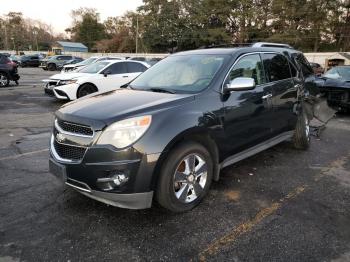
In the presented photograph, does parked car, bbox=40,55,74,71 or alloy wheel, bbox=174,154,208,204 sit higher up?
parked car, bbox=40,55,74,71

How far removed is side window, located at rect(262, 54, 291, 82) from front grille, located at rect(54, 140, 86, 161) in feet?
10.1

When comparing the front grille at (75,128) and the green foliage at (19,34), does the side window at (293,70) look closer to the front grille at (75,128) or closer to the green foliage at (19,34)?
the front grille at (75,128)

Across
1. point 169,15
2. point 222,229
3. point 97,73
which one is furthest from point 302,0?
point 222,229

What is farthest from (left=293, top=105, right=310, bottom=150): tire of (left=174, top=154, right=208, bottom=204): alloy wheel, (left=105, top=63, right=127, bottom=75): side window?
(left=105, top=63, right=127, bottom=75): side window

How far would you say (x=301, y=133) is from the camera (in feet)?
19.4

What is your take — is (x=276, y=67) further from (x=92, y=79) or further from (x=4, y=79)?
(x=4, y=79)

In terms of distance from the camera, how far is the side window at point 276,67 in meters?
4.98

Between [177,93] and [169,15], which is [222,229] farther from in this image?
[169,15]

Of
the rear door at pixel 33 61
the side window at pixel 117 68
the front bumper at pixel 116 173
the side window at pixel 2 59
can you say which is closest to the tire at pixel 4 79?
the side window at pixel 2 59

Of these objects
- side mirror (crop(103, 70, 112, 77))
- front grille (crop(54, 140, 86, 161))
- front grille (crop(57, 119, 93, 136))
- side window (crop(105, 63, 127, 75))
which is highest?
side window (crop(105, 63, 127, 75))

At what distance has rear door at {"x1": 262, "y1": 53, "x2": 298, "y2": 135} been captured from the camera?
4.95 metres

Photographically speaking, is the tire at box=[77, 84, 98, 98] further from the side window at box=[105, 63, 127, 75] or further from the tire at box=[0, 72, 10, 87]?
the tire at box=[0, 72, 10, 87]

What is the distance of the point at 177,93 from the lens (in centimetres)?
390

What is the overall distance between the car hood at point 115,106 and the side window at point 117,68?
7953 mm
